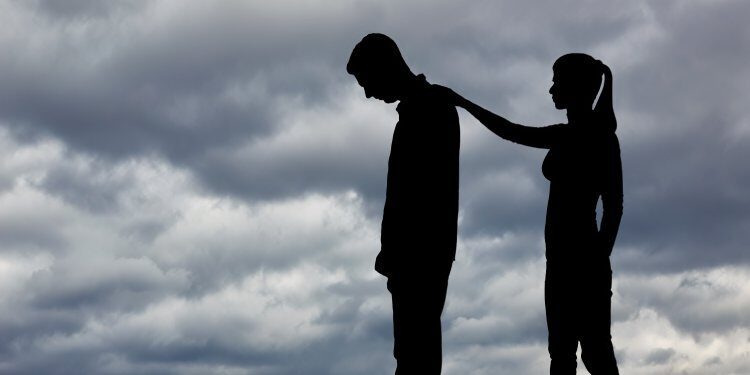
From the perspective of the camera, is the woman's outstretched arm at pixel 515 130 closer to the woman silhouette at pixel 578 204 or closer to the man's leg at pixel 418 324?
the woman silhouette at pixel 578 204

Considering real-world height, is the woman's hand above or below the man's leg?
above

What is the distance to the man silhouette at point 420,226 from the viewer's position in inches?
432

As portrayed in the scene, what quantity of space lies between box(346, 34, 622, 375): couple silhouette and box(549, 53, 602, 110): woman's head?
0.04 ft

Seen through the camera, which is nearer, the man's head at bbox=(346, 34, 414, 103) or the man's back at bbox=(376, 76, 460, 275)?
the man's back at bbox=(376, 76, 460, 275)

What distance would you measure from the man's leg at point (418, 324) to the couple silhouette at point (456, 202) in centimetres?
1

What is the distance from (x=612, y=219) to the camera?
12.9m

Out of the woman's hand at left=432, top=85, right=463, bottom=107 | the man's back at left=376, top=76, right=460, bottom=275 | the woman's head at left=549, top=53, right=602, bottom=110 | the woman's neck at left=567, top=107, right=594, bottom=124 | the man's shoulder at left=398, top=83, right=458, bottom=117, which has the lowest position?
the man's back at left=376, top=76, right=460, bottom=275

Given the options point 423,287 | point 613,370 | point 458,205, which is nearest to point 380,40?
point 458,205

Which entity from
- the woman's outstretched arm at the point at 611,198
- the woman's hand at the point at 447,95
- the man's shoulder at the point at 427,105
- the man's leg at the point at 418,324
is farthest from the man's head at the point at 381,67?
the woman's outstretched arm at the point at 611,198

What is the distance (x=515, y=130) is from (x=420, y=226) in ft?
8.33

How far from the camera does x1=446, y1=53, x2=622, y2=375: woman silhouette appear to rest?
12555mm

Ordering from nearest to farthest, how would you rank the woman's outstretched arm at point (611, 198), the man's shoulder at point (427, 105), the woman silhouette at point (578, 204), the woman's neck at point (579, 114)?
the man's shoulder at point (427, 105) → the woman silhouette at point (578, 204) → the woman's outstretched arm at point (611, 198) → the woman's neck at point (579, 114)

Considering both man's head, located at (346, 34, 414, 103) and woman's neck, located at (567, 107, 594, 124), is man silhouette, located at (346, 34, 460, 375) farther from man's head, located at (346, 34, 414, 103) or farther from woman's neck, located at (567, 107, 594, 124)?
woman's neck, located at (567, 107, 594, 124)

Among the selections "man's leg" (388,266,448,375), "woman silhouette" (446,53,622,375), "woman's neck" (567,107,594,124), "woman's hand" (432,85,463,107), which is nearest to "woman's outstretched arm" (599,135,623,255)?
"woman silhouette" (446,53,622,375)
